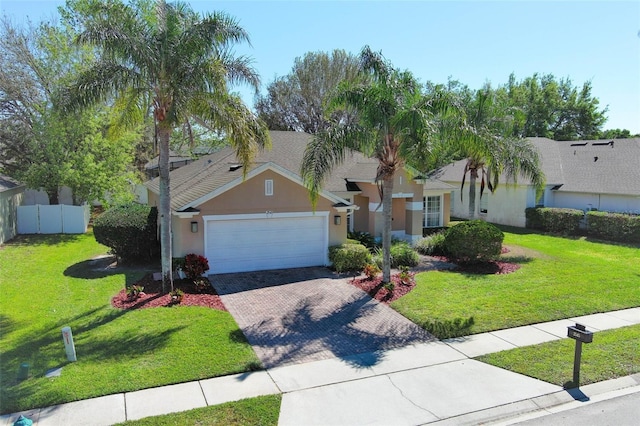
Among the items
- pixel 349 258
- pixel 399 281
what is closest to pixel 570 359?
pixel 399 281

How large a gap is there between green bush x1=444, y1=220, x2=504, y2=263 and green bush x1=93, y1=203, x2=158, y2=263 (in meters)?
11.5

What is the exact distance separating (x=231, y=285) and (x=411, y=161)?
674 centimetres

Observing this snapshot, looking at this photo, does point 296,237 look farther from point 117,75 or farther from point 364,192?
point 117,75

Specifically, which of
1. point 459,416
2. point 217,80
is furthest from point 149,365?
point 217,80

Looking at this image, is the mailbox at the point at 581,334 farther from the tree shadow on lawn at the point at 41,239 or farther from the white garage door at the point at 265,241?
the tree shadow on lawn at the point at 41,239

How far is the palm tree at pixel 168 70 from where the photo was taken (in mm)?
11195

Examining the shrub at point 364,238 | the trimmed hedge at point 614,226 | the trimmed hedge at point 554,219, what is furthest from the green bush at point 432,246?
the trimmed hedge at point 614,226

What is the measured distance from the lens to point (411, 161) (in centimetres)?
1305

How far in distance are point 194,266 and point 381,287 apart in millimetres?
5804

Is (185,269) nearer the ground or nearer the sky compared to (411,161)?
nearer the ground

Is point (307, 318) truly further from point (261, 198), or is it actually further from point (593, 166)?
point (593, 166)

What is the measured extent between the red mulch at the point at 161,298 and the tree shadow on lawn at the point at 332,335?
2.06 metres

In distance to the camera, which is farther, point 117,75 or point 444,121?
point 444,121

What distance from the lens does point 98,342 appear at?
9.49 meters
